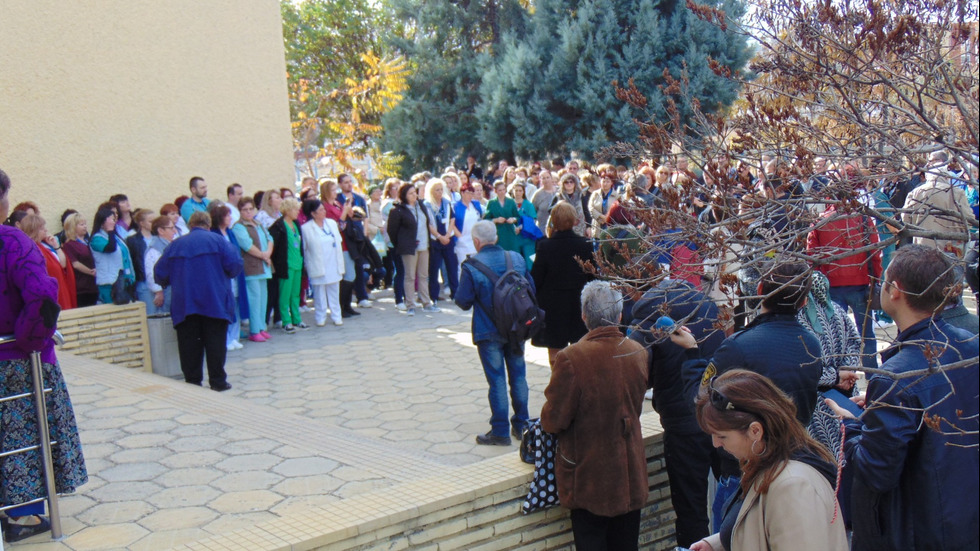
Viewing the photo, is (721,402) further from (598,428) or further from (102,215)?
(102,215)

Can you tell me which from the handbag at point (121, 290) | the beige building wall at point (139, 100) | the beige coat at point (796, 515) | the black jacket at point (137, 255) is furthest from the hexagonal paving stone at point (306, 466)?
the beige building wall at point (139, 100)

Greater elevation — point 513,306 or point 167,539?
point 513,306

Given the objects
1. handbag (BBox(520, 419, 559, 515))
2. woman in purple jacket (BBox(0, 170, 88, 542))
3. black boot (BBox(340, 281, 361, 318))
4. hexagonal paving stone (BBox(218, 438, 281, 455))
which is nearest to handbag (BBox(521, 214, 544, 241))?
black boot (BBox(340, 281, 361, 318))

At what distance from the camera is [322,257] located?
12469 millimetres

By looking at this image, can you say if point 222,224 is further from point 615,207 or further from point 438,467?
point 438,467

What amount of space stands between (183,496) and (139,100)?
9758 mm

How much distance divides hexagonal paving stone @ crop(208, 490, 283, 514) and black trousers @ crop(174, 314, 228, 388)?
3727 mm

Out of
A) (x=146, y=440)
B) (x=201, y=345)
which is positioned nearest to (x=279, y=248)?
(x=201, y=345)

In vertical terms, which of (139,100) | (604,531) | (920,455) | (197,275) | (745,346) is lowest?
(604,531)

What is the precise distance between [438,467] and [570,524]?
3.11 feet

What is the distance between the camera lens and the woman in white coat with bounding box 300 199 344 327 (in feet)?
40.9

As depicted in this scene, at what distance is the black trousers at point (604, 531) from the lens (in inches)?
195

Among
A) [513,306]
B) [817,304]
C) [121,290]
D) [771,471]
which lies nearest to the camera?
[771,471]

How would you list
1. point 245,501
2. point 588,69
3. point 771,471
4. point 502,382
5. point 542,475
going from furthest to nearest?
point 588,69, point 502,382, point 245,501, point 542,475, point 771,471
